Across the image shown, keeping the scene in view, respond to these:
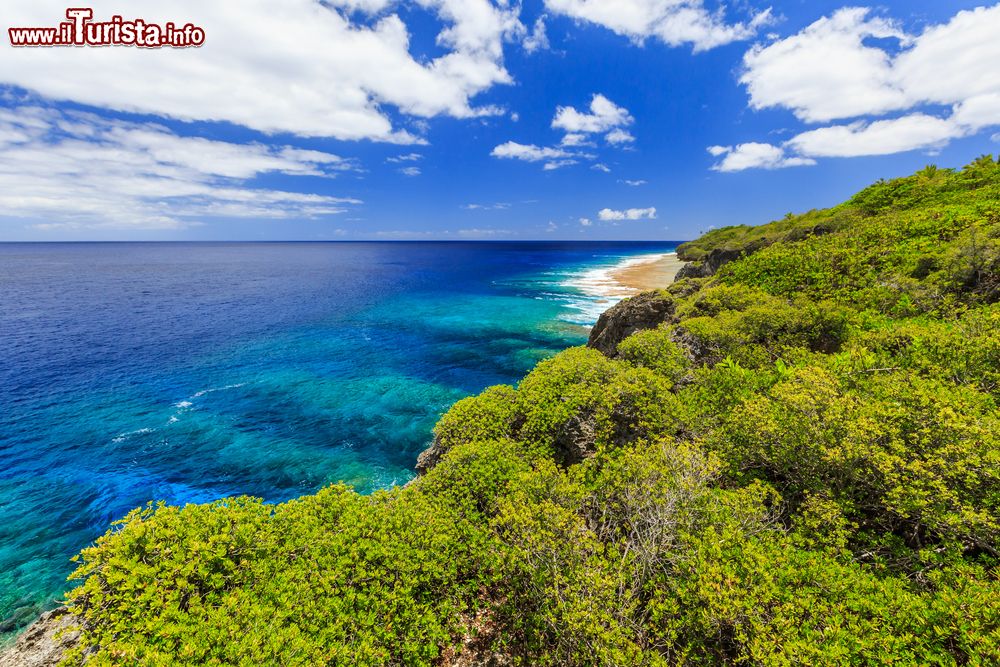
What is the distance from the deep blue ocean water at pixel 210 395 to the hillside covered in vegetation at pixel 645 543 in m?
18.4

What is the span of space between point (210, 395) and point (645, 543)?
48248mm

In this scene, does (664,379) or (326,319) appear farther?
(326,319)

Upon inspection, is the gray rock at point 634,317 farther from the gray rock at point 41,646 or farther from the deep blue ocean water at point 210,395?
the gray rock at point 41,646

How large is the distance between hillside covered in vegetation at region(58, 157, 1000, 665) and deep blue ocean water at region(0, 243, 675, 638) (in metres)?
18.4

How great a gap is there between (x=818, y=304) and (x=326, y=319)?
3070 inches

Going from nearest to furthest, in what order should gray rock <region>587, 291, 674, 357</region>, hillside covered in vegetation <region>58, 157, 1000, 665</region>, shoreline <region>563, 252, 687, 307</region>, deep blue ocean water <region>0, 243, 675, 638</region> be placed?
hillside covered in vegetation <region>58, 157, 1000, 665</region>, deep blue ocean water <region>0, 243, 675, 638</region>, gray rock <region>587, 291, 674, 357</region>, shoreline <region>563, 252, 687, 307</region>

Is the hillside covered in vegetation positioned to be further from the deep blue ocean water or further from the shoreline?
the shoreline

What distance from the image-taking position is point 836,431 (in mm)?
12211

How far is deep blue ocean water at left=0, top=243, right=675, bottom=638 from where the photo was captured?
27.0 meters

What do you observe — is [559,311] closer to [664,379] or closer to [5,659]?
[664,379]

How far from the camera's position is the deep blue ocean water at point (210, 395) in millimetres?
26953

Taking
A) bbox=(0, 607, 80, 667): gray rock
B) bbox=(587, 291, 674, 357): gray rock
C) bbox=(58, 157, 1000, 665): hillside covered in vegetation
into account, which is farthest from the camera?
bbox=(587, 291, 674, 357): gray rock

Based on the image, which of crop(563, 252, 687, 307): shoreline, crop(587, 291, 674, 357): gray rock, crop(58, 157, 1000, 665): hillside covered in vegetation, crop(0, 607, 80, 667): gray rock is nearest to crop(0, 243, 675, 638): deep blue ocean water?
crop(0, 607, 80, 667): gray rock

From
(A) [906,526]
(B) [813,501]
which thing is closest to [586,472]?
(B) [813,501]
